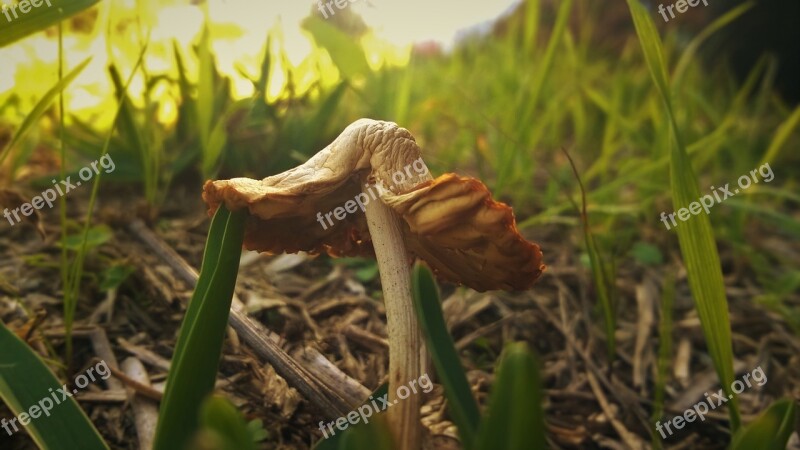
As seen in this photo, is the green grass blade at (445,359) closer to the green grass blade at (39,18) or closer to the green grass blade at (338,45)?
the green grass blade at (39,18)

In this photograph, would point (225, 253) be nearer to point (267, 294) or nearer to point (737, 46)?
point (267, 294)

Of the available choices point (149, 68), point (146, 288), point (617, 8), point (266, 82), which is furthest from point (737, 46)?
point (146, 288)

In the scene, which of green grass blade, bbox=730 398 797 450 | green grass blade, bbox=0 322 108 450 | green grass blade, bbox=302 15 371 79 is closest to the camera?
green grass blade, bbox=730 398 797 450

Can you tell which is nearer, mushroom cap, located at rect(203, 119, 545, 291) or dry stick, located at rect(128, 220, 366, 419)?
mushroom cap, located at rect(203, 119, 545, 291)

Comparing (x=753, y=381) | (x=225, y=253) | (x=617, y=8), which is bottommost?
(x=753, y=381)

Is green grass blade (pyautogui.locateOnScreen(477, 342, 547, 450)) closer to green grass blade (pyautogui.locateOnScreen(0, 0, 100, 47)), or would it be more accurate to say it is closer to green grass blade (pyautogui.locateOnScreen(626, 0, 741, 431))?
green grass blade (pyautogui.locateOnScreen(626, 0, 741, 431))

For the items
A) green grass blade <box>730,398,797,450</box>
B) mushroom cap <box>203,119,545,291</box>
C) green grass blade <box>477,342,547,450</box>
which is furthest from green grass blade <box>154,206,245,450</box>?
green grass blade <box>730,398,797,450</box>

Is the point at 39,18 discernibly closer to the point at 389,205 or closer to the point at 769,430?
the point at 389,205

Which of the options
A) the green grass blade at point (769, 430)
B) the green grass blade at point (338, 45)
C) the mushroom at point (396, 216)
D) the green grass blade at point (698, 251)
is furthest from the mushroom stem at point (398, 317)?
the green grass blade at point (338, 45)
